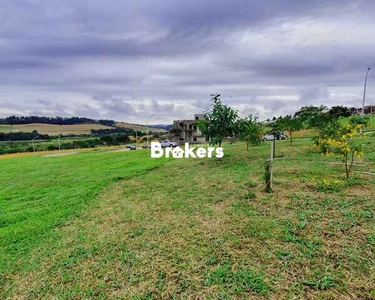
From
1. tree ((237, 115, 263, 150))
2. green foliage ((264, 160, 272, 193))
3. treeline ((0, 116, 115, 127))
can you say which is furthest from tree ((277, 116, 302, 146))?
treeline ((0, 116, 115, 127))

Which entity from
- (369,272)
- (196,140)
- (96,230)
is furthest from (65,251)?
(196,140)

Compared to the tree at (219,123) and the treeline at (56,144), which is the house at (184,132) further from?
the tree at (219,123)

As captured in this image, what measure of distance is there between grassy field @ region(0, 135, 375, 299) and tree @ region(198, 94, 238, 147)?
17.9ft

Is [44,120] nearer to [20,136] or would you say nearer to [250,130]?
[20,136]

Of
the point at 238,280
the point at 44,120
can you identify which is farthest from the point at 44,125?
the point at 238,280

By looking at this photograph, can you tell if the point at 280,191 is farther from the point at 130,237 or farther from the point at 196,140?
the point at 196,140

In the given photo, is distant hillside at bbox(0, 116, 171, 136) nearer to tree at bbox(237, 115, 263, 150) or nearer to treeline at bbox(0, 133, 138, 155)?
treeline at bbox(0, 133, 138, 155)

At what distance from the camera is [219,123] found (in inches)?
429

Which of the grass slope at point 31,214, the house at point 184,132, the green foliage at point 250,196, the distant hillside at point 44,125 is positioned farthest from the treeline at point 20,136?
the green foliage at point 250,196

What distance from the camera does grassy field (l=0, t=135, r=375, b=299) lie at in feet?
7.95

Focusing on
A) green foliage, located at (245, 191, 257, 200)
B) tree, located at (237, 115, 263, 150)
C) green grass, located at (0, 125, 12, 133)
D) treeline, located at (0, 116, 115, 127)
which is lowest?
green foliage, located at (245, 191, 257, 200)

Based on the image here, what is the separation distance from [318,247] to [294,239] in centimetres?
29

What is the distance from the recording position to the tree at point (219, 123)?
35.4 feet

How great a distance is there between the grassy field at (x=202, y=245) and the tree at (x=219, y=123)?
17.9 feet
